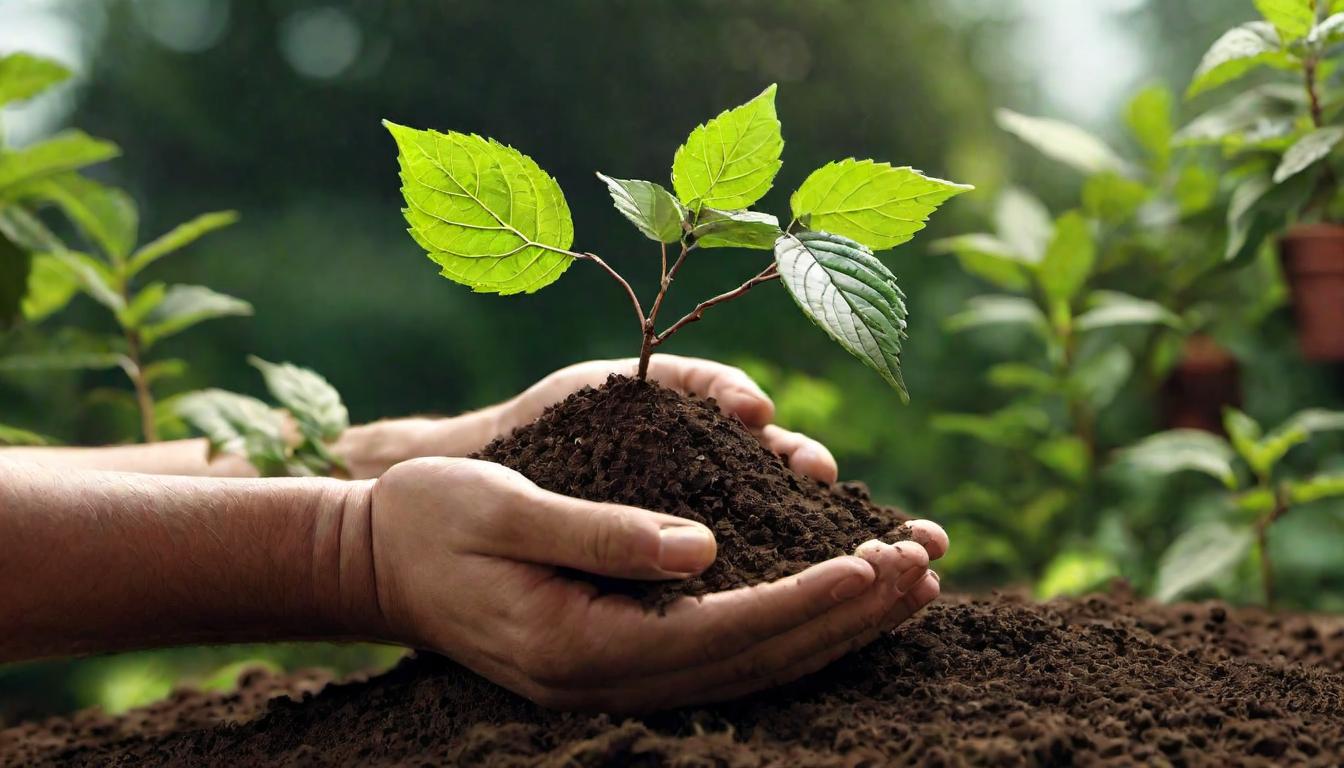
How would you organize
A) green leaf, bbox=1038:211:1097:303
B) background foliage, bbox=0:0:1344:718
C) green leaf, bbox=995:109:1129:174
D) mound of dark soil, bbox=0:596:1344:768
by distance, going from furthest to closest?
background foliage, bbox=0:0:1344:718 → green leaf, bbox=1038:211:1097:303 → green leaf, bbox=995:109:1129:174 → mound of dark soil, bbox=0:596:1344:768

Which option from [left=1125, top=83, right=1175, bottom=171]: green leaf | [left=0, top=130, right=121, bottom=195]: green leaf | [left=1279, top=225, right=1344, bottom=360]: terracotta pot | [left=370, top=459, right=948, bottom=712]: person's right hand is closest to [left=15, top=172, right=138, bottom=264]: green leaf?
[left=0, top=130, right=121, bottom=195]: green leaf

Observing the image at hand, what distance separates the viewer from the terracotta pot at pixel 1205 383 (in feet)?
6.04

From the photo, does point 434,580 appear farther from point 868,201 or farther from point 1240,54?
point 1240,54

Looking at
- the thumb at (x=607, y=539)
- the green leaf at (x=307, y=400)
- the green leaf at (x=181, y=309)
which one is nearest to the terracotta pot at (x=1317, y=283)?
A: the thumb at (x=607, y=539)

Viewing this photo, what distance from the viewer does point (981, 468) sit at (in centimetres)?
227

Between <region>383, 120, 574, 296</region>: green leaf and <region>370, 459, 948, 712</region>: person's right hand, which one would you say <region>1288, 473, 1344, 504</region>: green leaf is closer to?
<region>370, 459, 948, 712</region>: person's right hand

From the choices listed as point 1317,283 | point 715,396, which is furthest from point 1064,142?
point 715,396

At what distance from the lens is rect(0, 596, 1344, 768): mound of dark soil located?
68 centimetres

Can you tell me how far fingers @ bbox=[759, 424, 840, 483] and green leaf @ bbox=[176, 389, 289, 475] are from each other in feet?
1.92

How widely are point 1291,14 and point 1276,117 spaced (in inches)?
7.3

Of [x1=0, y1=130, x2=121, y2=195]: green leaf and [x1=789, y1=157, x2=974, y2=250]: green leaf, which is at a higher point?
[x1=789, y1=157, x2=974, y2=250]: green leaf

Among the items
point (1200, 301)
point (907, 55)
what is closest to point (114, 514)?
point (1200, 301)

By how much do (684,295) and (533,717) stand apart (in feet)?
5.65

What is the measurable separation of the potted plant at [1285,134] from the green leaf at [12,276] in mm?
1466
